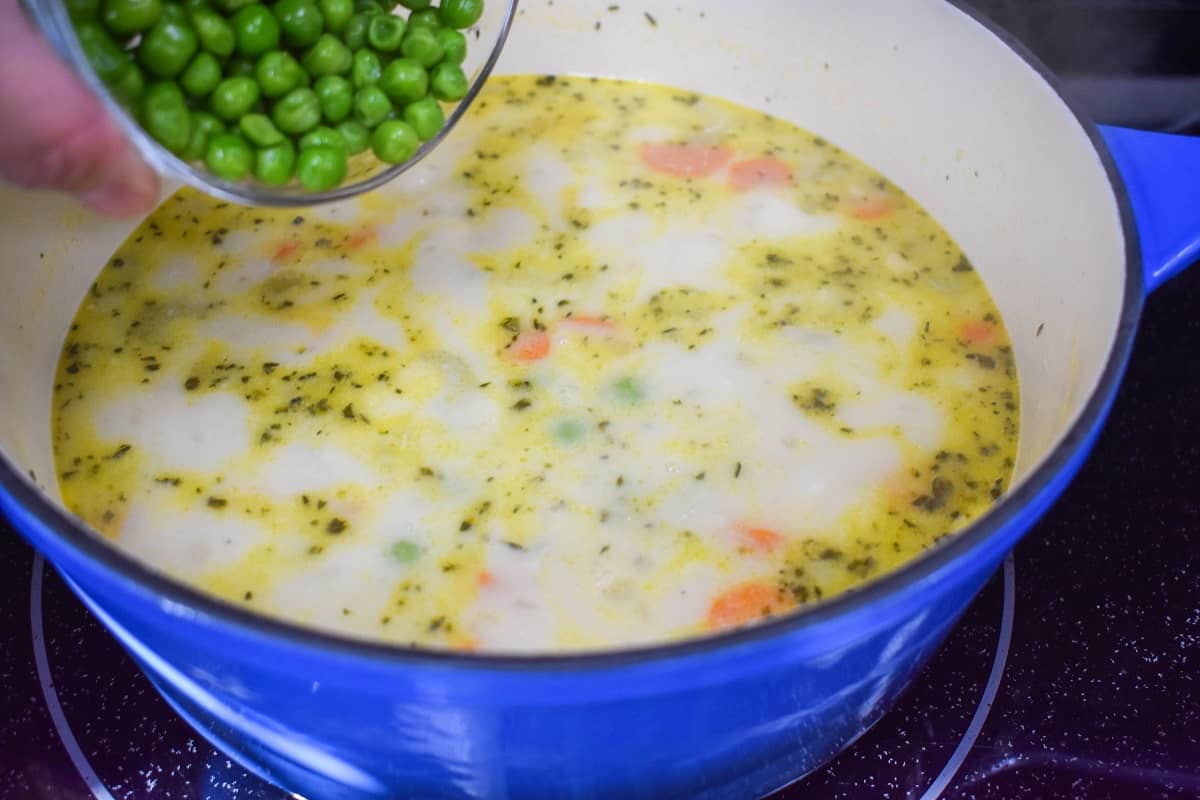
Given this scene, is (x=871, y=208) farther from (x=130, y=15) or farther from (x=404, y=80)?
(x=130, y=15)

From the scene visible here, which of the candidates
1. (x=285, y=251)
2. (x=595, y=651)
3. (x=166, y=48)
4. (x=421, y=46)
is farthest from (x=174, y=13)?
(x=595, y=651)

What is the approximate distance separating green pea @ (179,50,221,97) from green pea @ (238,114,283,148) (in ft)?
0.14

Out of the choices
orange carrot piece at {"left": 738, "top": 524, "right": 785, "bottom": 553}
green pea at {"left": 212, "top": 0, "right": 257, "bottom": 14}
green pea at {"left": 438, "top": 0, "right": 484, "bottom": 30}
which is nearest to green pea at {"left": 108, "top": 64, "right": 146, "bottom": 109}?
green pea at {"left": 212, "top": 0, "right": 257, "bottom": 14}

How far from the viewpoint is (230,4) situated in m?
1.08

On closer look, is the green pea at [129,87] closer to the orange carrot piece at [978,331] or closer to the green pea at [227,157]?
the green pea at [227,157]

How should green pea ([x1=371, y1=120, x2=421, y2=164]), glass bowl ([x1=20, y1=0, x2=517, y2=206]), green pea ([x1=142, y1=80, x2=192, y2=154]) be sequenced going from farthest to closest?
green pea ([x1=371, y1=120, x2=421, y2=164]) < green pea ([x1=142, y1=80, x2=192, y2=154]) < glass bowl ([x1=20, y1=0, x2=517, y2=206])

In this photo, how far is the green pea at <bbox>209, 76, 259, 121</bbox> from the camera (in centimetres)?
107

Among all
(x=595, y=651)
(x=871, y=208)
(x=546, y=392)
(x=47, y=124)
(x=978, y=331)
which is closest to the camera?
(x=595, y=651)

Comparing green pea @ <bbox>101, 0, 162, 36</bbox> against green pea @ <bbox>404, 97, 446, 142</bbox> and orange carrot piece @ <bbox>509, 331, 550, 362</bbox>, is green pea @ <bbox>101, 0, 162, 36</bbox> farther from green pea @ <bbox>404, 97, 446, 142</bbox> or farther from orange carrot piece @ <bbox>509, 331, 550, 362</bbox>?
orange carrot piece @ <bbox>509, 331, 550, 362</bbox>

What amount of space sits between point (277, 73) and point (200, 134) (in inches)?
3.7

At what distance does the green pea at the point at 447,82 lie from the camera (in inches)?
46.5

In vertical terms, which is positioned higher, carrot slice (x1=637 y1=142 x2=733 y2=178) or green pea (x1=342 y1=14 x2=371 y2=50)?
green pea (x1=342 y1=14 x2=371 y2=50)

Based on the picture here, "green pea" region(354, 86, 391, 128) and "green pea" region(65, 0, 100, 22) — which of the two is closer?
"green pea" region(65, 0, 100, 22)

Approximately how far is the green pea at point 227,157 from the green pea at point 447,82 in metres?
0.22
